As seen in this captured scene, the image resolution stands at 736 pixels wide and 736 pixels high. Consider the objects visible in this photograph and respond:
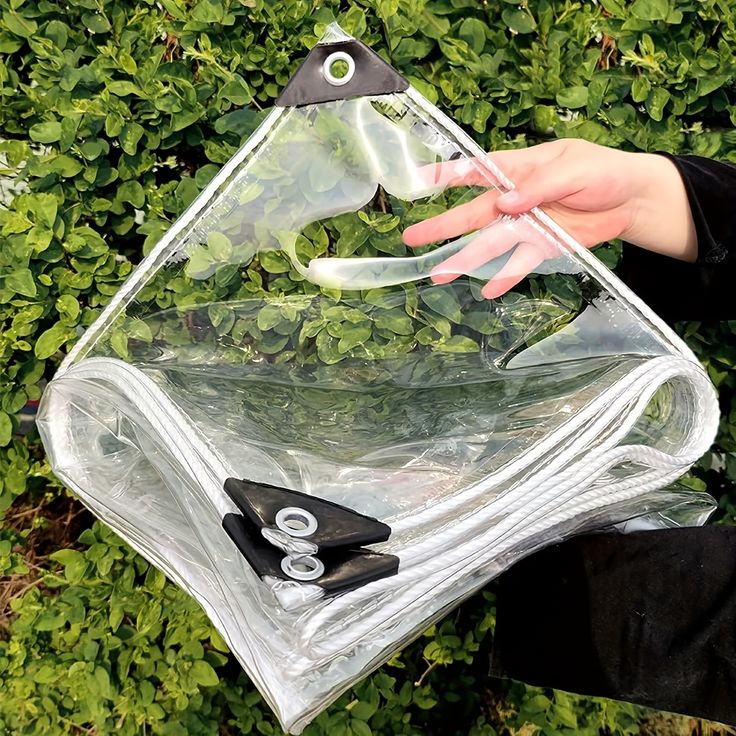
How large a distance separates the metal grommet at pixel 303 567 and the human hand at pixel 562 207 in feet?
1.26

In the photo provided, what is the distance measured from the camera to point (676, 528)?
0.78 m

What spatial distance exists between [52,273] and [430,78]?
0.65m

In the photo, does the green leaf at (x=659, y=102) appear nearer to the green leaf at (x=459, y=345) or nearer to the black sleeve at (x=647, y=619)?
the green leaf at (x=459, y=345)

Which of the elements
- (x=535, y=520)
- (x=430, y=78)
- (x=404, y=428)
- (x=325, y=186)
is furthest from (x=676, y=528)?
(x=430, y=78)

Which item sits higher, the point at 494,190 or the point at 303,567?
the point at 494,190

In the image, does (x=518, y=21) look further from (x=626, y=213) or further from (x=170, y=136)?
(x=170, y=136)

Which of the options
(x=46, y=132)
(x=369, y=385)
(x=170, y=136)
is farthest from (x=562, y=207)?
(x=46, y=132)

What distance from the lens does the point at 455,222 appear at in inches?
30.7

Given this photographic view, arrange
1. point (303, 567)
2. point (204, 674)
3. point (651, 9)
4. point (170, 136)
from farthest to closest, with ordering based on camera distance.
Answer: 1. point (204, 674)
2. point (170, 136)
3. point (651, 9)
4. point (303, 567)

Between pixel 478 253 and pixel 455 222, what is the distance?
4 centimetres

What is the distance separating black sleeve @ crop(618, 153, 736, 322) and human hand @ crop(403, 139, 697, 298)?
18 mm

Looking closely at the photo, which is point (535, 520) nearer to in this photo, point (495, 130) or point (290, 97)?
point (290, 97)

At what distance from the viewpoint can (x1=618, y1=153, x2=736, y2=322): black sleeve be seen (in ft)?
2.88

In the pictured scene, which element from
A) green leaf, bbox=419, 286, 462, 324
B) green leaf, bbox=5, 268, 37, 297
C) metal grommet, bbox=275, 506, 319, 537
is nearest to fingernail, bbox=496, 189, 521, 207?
green leaf, bbox=419, 286, 462, 324
